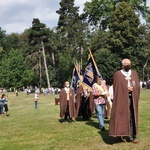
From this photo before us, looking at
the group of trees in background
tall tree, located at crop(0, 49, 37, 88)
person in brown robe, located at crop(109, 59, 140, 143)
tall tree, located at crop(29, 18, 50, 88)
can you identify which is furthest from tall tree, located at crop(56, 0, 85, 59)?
person in brown robe, located at crop(109, 59, 140, 143)

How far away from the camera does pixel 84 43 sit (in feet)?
213

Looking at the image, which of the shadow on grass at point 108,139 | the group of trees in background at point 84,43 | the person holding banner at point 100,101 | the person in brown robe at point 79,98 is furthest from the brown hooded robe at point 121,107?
the group of trees in background at point 84,43

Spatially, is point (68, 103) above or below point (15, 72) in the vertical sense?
below

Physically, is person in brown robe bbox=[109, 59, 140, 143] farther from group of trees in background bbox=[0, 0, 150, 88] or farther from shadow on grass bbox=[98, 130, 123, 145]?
group of trees in background bbox=[0, 0, 150, 88]

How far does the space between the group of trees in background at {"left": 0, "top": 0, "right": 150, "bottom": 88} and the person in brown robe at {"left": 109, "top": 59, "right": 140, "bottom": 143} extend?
4137 centimetres

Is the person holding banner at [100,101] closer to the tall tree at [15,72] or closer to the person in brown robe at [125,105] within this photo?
the person in brown robe at [125,105]

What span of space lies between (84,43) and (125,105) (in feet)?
187

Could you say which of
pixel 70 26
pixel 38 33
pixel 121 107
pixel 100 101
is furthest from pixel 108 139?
pixel 70 26

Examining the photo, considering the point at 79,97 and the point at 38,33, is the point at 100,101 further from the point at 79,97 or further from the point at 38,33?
the point at 38,33

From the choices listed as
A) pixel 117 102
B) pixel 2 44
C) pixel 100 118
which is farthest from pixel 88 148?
pixel 2 44

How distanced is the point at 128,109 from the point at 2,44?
88211mm

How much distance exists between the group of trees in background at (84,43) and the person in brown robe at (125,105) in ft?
136

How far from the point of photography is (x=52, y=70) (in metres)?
76.1

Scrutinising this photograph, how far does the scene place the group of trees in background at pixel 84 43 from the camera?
51812mm
